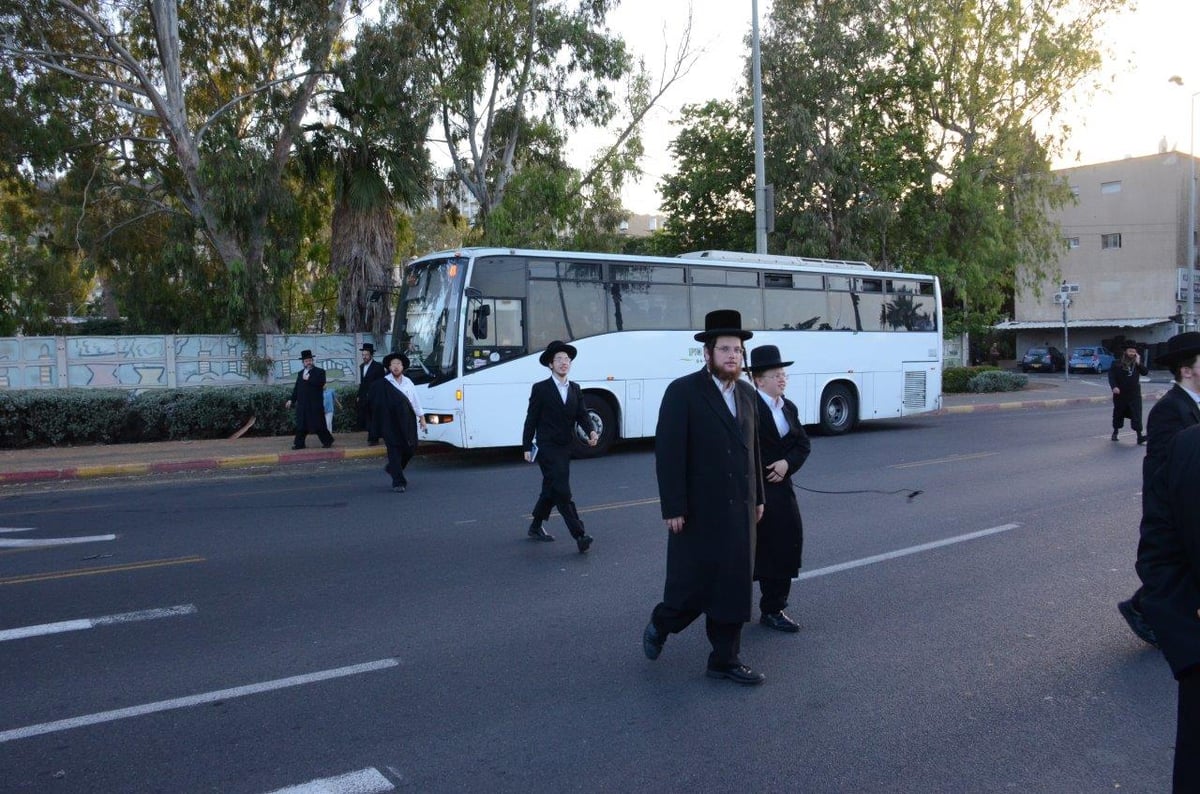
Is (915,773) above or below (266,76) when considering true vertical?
below

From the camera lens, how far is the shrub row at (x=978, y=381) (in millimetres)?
31094

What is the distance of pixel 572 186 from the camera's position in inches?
861

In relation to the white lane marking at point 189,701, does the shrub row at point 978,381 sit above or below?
above

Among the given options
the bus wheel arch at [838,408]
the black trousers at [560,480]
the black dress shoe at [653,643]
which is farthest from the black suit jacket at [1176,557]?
the bus wheel arch at [838,408]

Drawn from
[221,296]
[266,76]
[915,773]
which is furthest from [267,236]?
[915,773]

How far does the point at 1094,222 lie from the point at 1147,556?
55.8 meters

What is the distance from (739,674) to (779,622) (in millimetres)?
1023

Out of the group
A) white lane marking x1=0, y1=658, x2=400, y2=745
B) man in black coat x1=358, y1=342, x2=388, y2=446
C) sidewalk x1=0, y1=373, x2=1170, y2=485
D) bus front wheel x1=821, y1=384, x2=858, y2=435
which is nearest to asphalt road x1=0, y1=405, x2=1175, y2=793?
white lane marking x1=0, y1=658, x2=400, y2=745

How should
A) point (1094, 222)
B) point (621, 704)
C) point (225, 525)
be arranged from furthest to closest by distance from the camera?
point (1094, 222) → point (225, 525) → point (621, 704)

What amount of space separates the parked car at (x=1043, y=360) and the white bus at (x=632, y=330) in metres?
31.5

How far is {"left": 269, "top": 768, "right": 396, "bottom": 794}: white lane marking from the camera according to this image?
3666 millimetres

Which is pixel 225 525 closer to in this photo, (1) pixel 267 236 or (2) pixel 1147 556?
(2) pixel 1147 556

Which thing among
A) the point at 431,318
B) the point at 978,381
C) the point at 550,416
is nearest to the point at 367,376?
the point at 431,318

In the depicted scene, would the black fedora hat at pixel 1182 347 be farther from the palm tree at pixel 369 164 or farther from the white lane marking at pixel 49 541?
the palm tree at pixel 369 164
